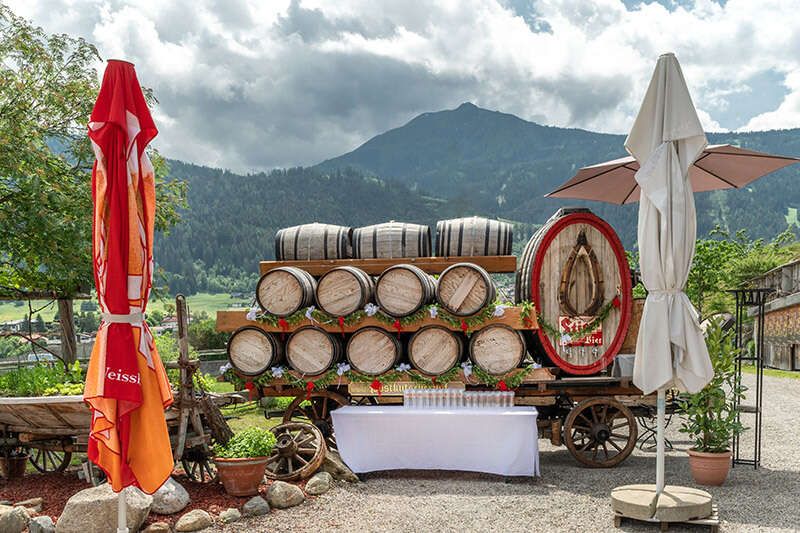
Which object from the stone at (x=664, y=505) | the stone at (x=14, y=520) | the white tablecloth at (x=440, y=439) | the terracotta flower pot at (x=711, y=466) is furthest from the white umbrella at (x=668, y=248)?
the stone at (x=14, y=520)

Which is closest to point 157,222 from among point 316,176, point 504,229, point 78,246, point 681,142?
point 78,246

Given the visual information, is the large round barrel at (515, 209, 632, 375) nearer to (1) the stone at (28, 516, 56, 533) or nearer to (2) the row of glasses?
(2) the row of glasses

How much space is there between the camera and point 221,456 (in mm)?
7043

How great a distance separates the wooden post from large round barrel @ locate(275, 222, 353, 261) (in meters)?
4.49

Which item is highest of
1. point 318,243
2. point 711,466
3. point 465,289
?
point 318,243

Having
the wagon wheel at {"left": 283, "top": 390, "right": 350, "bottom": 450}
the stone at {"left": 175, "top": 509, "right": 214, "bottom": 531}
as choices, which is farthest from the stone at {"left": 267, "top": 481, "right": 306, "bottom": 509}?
the wagon wheel at {"left": 283, "top": 390, "right": 350, "bottom": 450}

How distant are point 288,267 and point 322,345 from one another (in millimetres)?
1015

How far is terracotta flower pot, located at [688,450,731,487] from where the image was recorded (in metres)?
7.57

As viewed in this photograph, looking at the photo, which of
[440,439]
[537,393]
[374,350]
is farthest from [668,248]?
[374,350]

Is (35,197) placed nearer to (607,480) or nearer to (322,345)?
(322,345)

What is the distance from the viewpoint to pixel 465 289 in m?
8.35

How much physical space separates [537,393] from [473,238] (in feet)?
6.60

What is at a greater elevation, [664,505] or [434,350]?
[434,350]

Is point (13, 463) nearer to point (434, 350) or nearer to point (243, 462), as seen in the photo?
point (243, 462)
